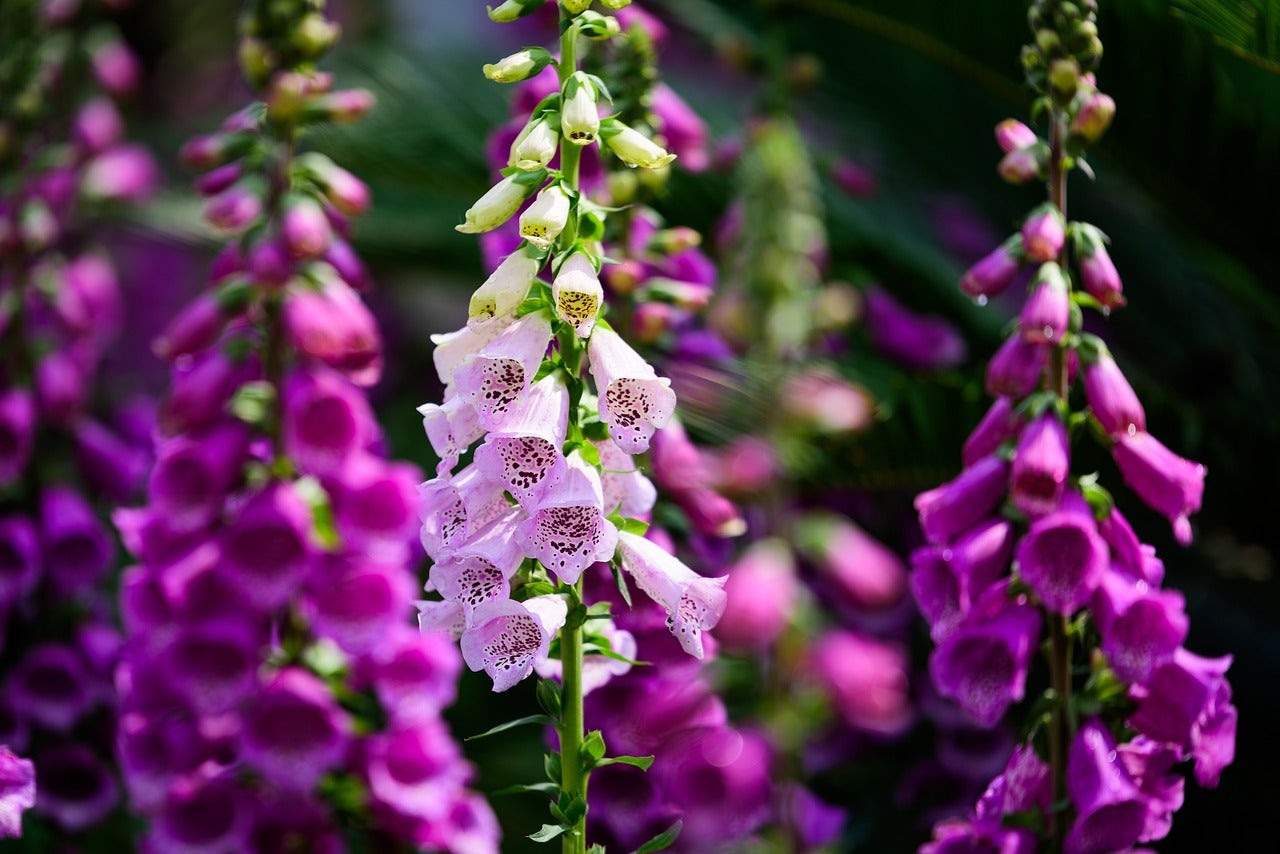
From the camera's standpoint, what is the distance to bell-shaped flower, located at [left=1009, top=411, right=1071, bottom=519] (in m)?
1.19

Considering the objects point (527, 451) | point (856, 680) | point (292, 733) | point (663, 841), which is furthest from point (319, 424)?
point (856, 680)

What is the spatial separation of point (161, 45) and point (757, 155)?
3.85m

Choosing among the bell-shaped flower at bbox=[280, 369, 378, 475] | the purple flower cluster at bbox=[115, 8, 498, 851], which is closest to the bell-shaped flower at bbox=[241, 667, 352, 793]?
the purple flower cluster at bbox=[115, 8, 498, 851]

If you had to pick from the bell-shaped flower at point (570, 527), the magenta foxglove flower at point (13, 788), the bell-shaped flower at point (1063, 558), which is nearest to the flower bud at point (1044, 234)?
the bell-shaped flower at point (1063, 558)

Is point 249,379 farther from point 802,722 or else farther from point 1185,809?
point 1185,809

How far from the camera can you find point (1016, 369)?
1237 millimetres

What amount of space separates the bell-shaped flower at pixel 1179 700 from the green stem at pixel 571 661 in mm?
491

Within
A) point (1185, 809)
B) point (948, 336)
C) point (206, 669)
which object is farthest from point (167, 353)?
point (1185, 809)

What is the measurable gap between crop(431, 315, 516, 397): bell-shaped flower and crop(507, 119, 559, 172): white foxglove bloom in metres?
0.11

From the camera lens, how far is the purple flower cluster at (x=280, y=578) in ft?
4.80

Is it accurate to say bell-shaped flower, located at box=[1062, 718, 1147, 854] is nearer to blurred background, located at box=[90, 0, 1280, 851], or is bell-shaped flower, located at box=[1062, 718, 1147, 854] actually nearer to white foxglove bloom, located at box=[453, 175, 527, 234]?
blurred background, located at box=[90, 0, 1280, 851]

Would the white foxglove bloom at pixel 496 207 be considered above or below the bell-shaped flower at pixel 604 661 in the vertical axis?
above

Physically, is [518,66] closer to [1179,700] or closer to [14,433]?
[1179,700]

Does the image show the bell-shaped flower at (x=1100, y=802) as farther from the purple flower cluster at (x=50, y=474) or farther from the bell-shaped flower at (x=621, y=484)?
the purple flower cluster at (x=50, y=474)
